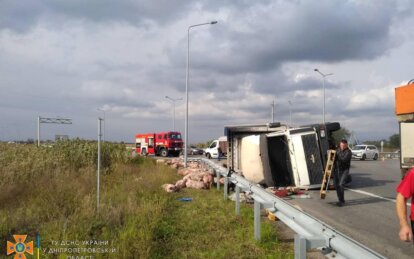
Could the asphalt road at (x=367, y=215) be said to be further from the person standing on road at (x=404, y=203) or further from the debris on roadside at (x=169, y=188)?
the debris on roadside at (x=169, y=188)

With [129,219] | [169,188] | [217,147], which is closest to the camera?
[129,219]

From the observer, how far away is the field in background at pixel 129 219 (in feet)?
19.6

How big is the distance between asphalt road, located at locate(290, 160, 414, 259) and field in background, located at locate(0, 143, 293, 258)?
1.77 m

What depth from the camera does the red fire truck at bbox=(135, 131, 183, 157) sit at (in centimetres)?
4762

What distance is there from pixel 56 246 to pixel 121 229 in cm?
121

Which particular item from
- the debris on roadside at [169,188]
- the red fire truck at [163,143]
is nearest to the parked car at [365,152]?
the red fire truck at [163,143]

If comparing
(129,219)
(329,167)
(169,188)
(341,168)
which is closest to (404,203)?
(129,219)

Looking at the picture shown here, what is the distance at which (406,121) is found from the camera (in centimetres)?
1233

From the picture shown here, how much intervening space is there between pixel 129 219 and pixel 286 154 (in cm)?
850

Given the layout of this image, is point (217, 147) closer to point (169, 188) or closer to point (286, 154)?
point (286, 154)

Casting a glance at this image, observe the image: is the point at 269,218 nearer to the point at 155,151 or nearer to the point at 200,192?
the point at 200,192

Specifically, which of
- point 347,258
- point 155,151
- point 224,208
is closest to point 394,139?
point 155,151

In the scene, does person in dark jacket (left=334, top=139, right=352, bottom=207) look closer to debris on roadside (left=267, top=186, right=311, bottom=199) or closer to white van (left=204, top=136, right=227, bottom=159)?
debris on roadside (left=267, top=186, right=311, bottom=199)

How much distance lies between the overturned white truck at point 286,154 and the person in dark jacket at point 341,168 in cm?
224
